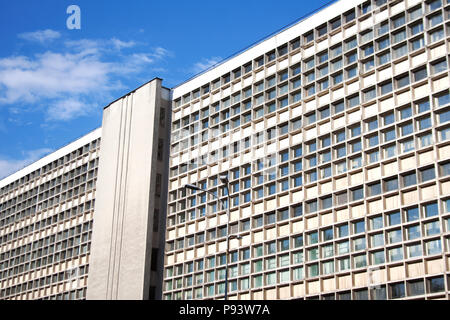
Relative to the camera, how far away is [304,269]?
45844 millimetres

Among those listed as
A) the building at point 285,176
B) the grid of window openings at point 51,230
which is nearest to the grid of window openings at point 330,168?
the building at point 285,176

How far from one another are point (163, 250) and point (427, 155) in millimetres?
27646

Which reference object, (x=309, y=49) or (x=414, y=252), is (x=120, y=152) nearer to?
(x=309, y=49)

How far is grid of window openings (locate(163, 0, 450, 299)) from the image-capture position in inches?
1614

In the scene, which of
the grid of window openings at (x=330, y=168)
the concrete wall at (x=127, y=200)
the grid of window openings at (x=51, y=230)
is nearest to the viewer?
the grid of window openings at (x=330, y=168)

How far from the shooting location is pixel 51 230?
248 ft

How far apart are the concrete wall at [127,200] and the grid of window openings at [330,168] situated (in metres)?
2.72

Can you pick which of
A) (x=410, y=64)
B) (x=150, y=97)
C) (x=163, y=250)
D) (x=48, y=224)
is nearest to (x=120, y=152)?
(x=150, y=97)

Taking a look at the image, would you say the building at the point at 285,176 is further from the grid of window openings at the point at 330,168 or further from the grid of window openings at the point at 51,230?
the grid of window openings at the point at 51,230

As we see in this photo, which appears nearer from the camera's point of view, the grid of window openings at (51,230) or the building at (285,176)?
the building at (285,176)

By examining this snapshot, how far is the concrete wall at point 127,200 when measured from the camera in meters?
59.9

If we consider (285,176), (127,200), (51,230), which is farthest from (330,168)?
(51,230)
